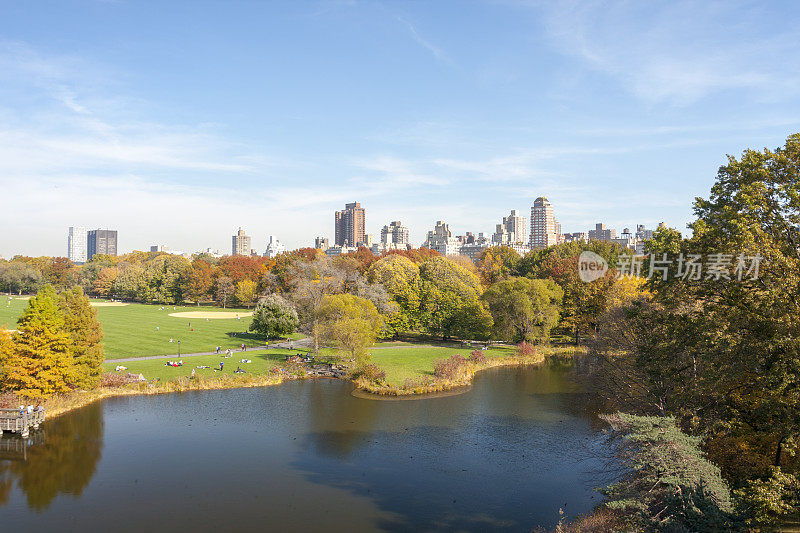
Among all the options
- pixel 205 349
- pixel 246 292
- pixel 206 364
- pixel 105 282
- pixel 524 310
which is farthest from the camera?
pixel 105 282

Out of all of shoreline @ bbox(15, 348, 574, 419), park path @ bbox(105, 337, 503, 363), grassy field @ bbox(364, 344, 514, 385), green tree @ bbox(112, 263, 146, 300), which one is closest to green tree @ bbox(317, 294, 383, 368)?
shoreline @ bbox(15, 348, 574, 419)

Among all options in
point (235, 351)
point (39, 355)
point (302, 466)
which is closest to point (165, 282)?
point (235, 351)

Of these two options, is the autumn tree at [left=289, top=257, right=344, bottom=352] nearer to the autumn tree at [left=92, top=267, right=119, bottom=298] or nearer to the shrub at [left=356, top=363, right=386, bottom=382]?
the shrub at [left=356, top=363, right=386, bottom=382]

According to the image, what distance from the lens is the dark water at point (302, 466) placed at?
19.3m

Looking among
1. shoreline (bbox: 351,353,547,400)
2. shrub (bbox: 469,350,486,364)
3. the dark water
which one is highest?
shrub (bbox: 469,350,486,364)

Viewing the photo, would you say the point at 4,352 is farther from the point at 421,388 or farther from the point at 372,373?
the point at 421,388

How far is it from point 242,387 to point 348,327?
32.9ft

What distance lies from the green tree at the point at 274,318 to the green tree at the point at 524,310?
82.8 ft

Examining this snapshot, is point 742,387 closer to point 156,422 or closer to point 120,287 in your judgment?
point 156,422

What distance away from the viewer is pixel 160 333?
204 feet

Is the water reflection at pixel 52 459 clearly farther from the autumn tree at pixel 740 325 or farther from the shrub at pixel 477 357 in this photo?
the shrub at pixel 477 357

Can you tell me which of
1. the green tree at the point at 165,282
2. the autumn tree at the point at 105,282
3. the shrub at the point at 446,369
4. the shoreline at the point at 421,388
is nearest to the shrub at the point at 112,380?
the shoreline at the point at 421,388

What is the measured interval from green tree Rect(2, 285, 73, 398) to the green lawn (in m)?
8.84

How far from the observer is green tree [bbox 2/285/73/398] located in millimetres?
29906
